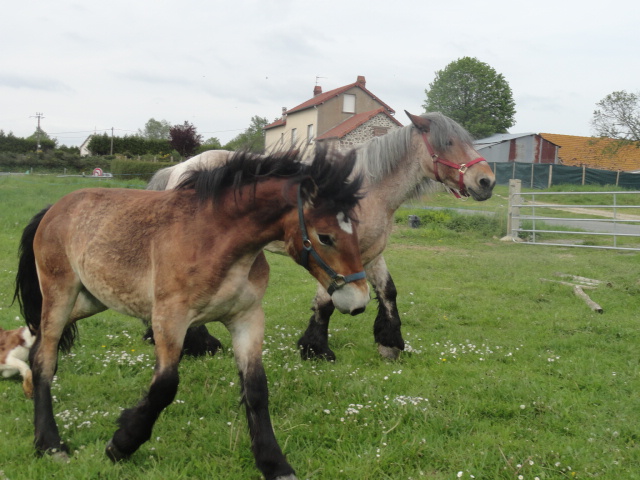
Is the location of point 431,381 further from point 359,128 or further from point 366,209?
point 359,128

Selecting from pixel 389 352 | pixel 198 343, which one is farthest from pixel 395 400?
pixel 198 343

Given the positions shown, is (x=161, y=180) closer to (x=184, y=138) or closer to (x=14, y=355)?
(x=14, y=355)

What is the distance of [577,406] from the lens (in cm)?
435

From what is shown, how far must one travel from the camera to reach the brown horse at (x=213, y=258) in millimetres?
3203

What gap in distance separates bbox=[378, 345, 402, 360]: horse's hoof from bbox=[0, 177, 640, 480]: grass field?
168 millimetres

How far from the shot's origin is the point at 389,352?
5.75 m

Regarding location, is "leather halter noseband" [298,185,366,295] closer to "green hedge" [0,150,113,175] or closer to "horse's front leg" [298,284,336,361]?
"horse's front leg" [298,284,336,361]

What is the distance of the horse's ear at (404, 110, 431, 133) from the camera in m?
5.75

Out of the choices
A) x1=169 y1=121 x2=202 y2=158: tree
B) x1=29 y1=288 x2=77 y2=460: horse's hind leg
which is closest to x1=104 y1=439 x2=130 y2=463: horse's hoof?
x1=29 y1=288 x2=77 y2=460: horse's hind leg

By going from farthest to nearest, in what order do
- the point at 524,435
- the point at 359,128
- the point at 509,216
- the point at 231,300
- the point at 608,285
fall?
the point at 359,128 → the point at 509,216 → the point at 608,285 → the point at 524,435 → the point at 231,300

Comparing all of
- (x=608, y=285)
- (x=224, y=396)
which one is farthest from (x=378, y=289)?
(x=608, y=285)

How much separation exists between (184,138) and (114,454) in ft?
124

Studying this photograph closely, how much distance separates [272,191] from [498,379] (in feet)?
9.84

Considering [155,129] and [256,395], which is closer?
[256,395]
